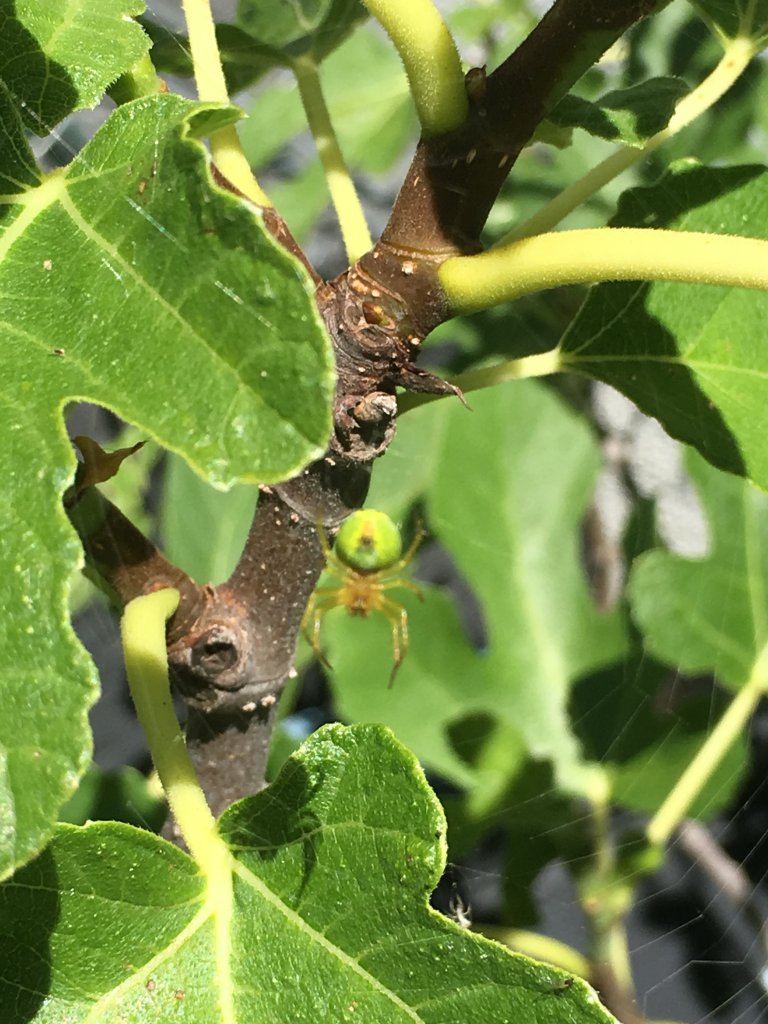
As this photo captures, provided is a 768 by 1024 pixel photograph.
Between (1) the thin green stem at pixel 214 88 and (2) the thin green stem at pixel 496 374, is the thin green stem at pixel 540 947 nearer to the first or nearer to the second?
(2) the thin green stem at pixel 496 374

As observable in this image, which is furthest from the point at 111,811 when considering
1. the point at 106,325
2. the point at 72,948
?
the point at 106,325

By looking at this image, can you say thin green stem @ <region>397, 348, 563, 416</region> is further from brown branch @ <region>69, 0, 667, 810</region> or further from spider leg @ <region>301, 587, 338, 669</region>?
spider leg @ <region>301, 587, 338, 669</region>

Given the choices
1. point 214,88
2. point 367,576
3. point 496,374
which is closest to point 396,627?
point 367,576

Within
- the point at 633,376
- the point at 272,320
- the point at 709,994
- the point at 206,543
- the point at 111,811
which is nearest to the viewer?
the point at 272,320

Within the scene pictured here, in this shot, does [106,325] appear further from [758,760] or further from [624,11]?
[758,760]

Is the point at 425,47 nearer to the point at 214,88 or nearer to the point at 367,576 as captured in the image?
the point at 214,88
